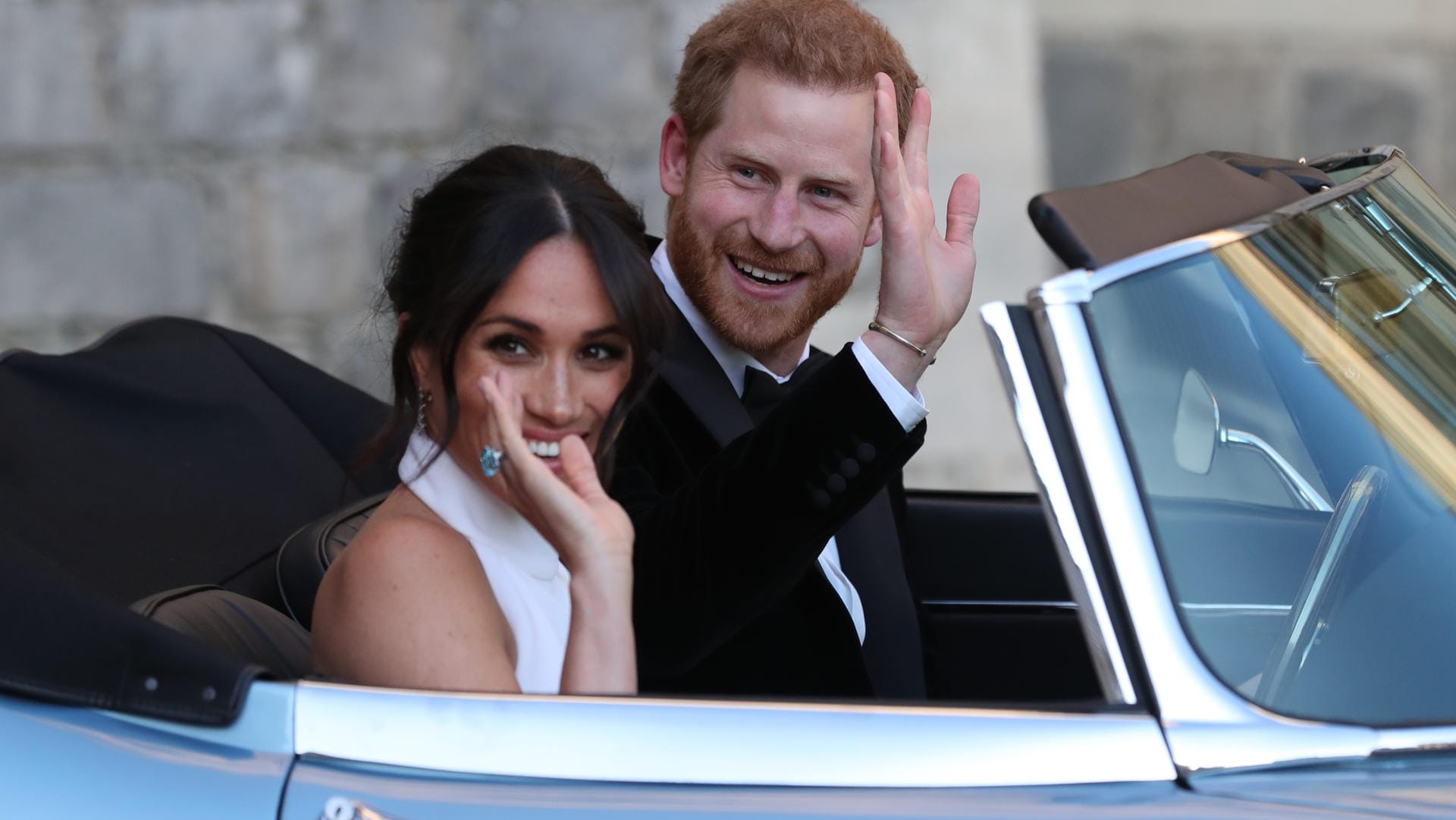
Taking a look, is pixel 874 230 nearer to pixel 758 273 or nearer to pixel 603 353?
pixel 758 273

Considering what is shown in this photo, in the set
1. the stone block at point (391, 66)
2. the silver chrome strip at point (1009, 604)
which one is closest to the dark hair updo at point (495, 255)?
the silver chrome strip at point (1009, 604)

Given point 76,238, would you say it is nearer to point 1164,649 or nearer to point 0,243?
point 0,243

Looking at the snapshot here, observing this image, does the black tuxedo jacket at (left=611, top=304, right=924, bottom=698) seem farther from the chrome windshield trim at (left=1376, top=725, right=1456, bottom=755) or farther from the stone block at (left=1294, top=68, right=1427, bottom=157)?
the stone block at (left=1294, top=68, right=1427, bottom=157)

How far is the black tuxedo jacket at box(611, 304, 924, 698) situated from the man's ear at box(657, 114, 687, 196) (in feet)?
1.02

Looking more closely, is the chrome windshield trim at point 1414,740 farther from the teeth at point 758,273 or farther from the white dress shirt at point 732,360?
the teeth at point 758,273

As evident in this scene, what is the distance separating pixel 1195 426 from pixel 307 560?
1.21 m

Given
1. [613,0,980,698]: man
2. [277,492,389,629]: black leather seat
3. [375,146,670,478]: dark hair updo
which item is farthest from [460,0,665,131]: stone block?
[375,146,670,478]: dark hair updo

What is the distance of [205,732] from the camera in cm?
147

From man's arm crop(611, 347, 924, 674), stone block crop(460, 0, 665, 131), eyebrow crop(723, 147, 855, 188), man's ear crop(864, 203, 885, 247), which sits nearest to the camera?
man's arm crop(611, 347, 924, 674)

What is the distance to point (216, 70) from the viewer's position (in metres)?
4.93

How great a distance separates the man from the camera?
170 centimetres

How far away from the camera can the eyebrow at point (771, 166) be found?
2199 mm

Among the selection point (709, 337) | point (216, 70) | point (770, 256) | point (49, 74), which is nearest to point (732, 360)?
point (709, 337)

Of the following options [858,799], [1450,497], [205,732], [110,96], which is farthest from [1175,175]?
[110,96]
